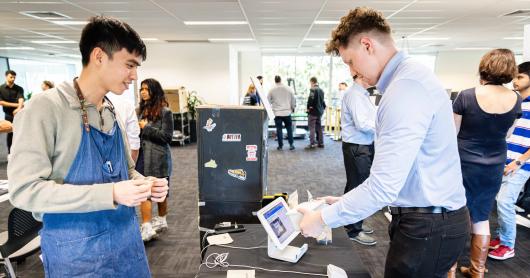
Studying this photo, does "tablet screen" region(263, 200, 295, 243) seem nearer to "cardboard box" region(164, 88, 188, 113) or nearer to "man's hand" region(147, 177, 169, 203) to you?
"man's hand" region(147, 177, 169, 203)

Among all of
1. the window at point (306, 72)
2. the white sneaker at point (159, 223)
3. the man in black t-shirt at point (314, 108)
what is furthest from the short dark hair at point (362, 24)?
the window at point (306, 72)

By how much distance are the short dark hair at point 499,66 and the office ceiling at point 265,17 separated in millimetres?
2742

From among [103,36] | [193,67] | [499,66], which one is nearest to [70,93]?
[103,36]

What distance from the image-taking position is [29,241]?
6.78 feet

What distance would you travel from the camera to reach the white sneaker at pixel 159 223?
3115mm

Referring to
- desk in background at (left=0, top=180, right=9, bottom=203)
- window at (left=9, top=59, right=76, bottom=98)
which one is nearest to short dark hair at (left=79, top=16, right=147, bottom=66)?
desk in background at (left=0, top=180, right=9, bottom=203)

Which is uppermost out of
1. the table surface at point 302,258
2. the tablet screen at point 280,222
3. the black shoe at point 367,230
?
the tablet screen at point 280,222

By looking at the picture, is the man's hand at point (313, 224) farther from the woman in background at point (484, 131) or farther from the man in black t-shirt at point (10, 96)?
the man in black t-shirt at point (10, 96)

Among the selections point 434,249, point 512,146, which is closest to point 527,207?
point 512,146

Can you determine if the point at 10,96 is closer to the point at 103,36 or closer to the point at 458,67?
the point at 103,36

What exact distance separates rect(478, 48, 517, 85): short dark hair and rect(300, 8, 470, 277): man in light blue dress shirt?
122 centimetres

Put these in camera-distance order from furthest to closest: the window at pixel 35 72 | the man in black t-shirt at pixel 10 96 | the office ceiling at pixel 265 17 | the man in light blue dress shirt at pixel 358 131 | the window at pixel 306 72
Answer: the window at pixel 35 72
the window at pixel 306 72
the man in black t-shirt at pixel 10 96
the office ceiling at pixel 265 17
the man in light blue dress shirt at pixel 358 131

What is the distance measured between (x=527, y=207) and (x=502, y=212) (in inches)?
55.2

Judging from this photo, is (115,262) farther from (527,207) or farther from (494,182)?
(527,207)
